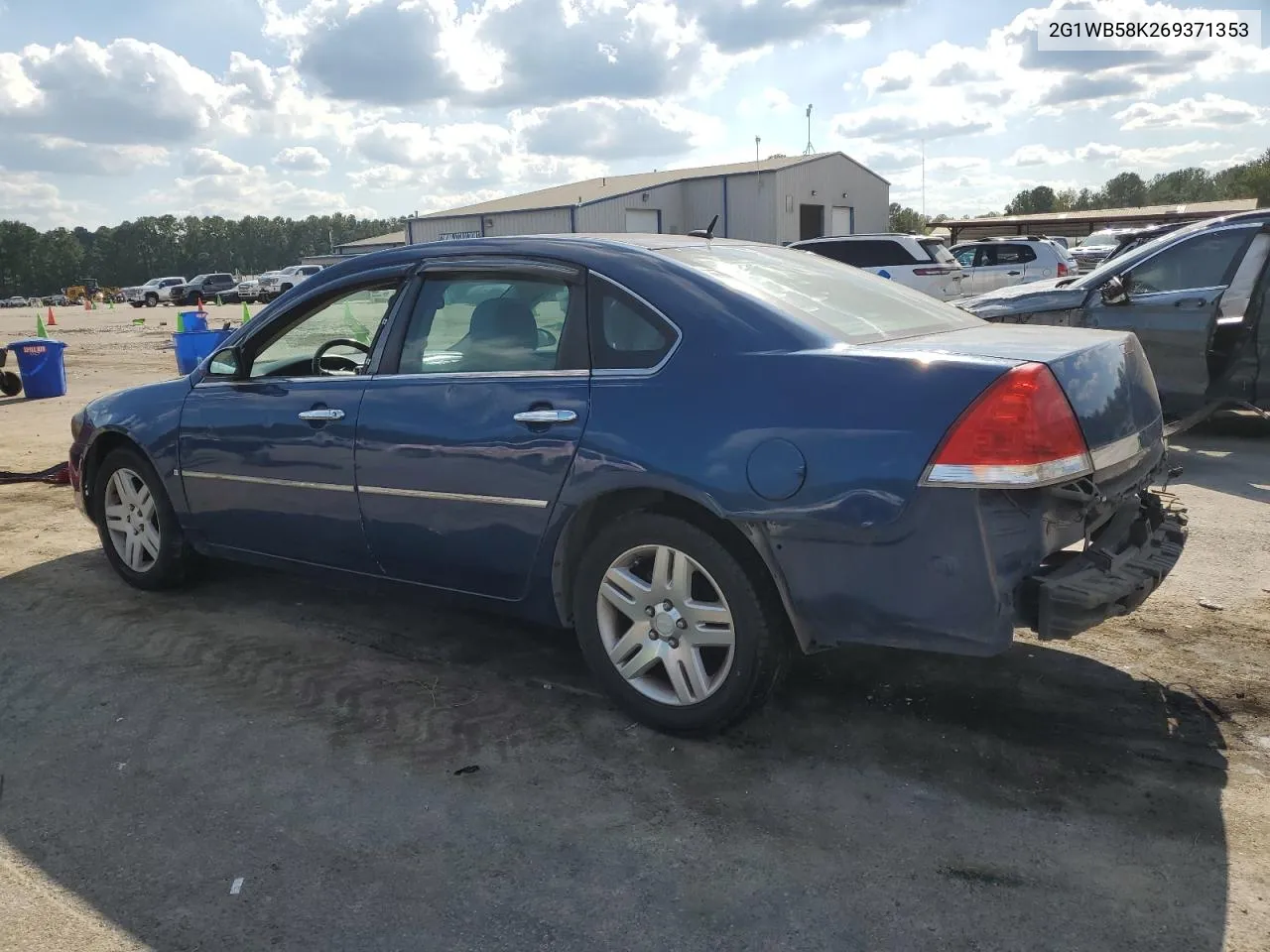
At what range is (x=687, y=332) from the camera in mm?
3326

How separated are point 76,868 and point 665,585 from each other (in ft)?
6.23

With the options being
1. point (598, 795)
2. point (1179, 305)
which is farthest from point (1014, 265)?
point (598, 795)

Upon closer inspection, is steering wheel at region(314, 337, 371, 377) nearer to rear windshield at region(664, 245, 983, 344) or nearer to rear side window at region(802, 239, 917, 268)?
rear windshield at region(664, 245, 983, 344)

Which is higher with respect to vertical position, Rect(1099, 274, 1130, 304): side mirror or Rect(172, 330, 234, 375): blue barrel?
Rect(1099, 274, 1130, 304): side mirror

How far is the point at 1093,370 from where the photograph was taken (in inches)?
125

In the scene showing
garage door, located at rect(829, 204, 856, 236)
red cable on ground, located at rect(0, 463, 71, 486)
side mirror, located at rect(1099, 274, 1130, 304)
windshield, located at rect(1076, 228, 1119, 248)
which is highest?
garage door, located at rect(829, 204, 856, 236)

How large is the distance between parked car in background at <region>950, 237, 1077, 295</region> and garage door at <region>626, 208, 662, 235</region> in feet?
75.0

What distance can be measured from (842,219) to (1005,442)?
45.8 m

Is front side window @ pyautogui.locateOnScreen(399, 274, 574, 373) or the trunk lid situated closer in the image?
the trunk lid

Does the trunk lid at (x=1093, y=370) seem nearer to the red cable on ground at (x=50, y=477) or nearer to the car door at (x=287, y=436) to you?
the car door at (x=287, y=436)

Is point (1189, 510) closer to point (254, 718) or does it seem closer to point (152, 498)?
point (254, 718)

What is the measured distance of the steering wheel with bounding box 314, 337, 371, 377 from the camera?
432 centimetres

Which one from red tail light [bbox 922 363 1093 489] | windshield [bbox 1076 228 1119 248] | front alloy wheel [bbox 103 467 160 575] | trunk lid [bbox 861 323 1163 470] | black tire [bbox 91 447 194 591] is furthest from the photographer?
windshield [bbox 1076 228 1119 248]

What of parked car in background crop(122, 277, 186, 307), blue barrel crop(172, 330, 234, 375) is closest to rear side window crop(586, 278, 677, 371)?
blue barrel crop(172, 330, 234, 375)
